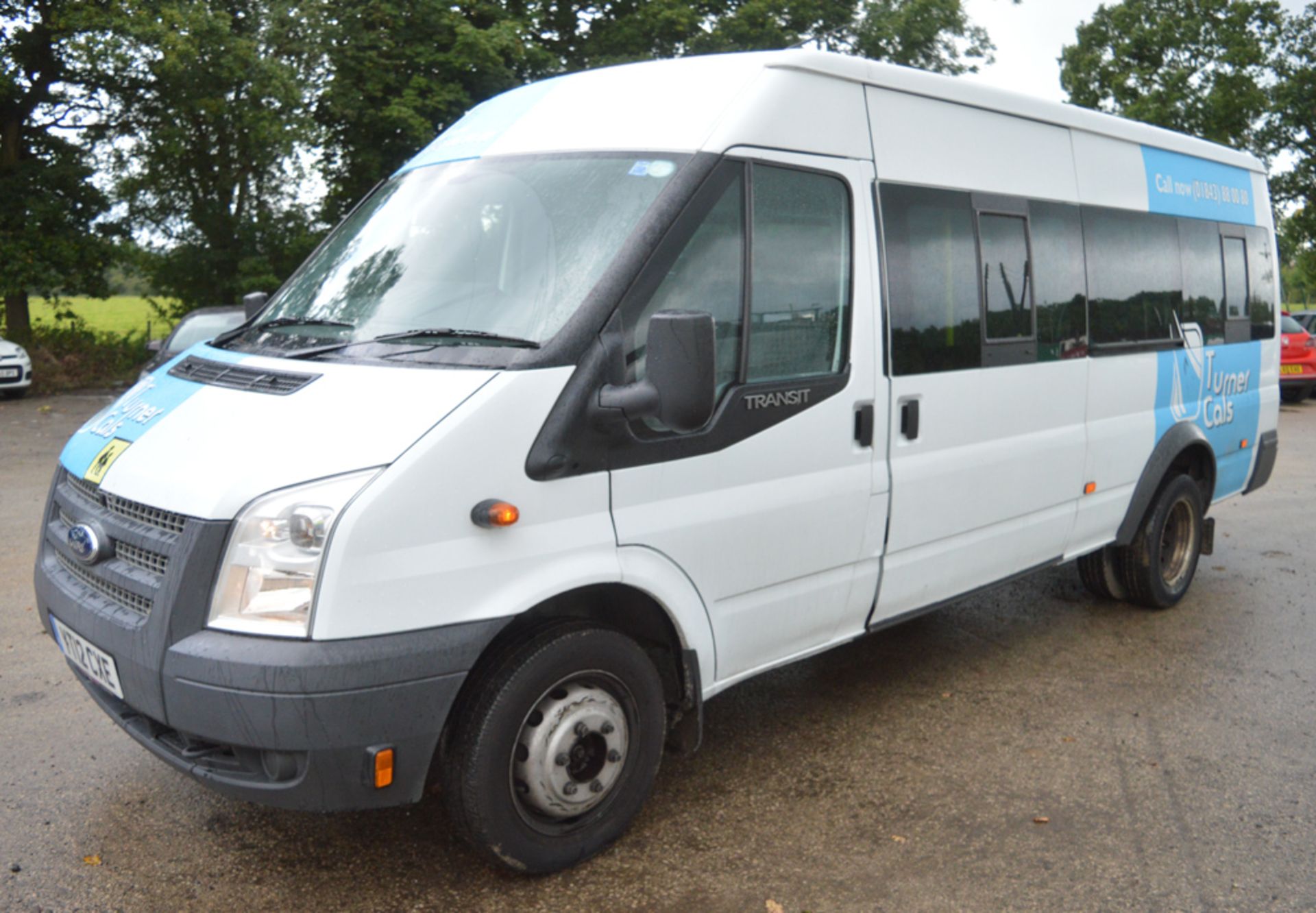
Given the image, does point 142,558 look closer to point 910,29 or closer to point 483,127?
point 483,127

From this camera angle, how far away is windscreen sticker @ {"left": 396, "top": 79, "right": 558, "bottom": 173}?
14.2 feet

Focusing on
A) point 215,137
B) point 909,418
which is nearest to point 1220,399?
point 909,418

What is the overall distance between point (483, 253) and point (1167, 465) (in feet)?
13.4

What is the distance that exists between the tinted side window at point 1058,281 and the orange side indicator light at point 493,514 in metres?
2.94

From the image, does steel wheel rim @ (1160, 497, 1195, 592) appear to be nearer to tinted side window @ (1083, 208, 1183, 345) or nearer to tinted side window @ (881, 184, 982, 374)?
tinted side window @ (1083, 208, 1183, 345)

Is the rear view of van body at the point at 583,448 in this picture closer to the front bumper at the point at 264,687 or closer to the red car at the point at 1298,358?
the front bumper at the point at 264,687

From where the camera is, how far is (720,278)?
3852 millimetres

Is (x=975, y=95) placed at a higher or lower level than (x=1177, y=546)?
higher

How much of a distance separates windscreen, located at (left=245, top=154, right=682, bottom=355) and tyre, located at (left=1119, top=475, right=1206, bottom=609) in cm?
394

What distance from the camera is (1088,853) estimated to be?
3846 millimetres

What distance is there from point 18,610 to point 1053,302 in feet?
17.7

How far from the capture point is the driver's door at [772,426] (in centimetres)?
370

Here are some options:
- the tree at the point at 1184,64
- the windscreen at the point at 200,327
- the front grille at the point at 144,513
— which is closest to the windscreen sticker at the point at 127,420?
the front grille at the point at 144,513

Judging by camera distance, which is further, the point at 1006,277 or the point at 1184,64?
the point at 1184,64
